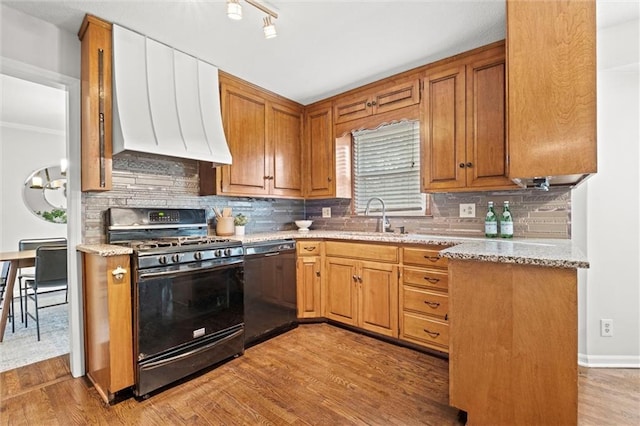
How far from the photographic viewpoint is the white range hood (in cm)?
208

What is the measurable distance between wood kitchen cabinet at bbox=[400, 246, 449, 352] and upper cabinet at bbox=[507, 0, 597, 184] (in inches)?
37.3

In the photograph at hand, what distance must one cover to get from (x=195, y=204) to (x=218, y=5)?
64.1 inches

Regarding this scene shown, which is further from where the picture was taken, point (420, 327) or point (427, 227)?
point (427, 227)

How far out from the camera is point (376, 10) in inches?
77.0

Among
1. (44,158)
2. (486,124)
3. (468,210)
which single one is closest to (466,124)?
(486,124)

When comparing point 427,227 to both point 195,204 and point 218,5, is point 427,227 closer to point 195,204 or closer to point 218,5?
point 195,204

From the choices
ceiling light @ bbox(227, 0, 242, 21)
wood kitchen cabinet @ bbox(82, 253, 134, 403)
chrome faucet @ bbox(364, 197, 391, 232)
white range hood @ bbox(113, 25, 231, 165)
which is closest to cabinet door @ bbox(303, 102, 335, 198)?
chrome faucet @ bbox(364, 197, 391, 232)

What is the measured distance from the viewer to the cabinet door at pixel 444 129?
8.15 ft

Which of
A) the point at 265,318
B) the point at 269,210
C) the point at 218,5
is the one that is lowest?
the point at 265,318

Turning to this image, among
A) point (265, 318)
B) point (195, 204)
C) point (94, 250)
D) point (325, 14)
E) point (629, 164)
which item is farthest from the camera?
point (195, 204)

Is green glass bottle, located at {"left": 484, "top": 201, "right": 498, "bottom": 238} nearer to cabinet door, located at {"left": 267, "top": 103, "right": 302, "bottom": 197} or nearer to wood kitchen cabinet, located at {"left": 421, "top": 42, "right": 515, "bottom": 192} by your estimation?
wood kitchen cabinet, located at {"left": 421, "top": 42, "right": 515, "bottom": 192}

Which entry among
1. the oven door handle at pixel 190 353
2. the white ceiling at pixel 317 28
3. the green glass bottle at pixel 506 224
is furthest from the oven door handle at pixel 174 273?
the green glass bottle at pixel 506 224

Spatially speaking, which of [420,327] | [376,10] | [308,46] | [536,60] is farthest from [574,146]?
[308,46]

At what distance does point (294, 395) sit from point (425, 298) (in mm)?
1198
